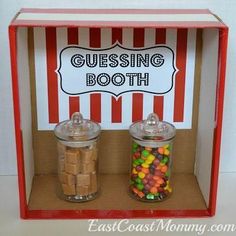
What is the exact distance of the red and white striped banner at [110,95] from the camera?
116 centimetres

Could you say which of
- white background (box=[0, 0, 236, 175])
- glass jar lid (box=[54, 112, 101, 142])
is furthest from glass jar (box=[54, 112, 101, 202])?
white background (box=[0, 0, 236, 175])

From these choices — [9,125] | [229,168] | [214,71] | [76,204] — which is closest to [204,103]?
[214,71]

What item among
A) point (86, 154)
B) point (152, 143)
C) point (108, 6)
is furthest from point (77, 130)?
point (108, 6)

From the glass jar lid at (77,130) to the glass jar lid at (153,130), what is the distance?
8 centimetres

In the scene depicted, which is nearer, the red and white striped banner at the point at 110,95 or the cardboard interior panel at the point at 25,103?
the cardboard interior panel at the point at 25,103

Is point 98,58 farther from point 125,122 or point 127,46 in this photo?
point 125,122

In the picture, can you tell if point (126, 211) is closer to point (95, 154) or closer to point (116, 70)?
point (95, 154)

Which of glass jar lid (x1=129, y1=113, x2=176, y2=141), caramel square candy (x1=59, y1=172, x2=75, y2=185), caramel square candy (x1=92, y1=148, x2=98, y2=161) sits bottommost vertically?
caramel square candy (x1=59, y1=172, x2=75, y2=185)

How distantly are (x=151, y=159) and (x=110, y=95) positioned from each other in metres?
0.19

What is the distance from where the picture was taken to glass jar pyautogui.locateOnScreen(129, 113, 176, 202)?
112cm

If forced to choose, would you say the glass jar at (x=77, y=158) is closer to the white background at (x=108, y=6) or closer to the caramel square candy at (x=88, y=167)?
the caramel square candy at (x=88, y=167)

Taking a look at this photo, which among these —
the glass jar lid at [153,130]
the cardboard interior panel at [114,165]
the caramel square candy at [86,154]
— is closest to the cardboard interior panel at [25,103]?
the cardboard interior panel at [114,165]

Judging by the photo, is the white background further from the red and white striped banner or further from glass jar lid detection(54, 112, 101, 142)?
glass jar lid detection(54, 112, 101, 142)

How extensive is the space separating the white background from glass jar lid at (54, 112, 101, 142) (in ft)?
0.57
